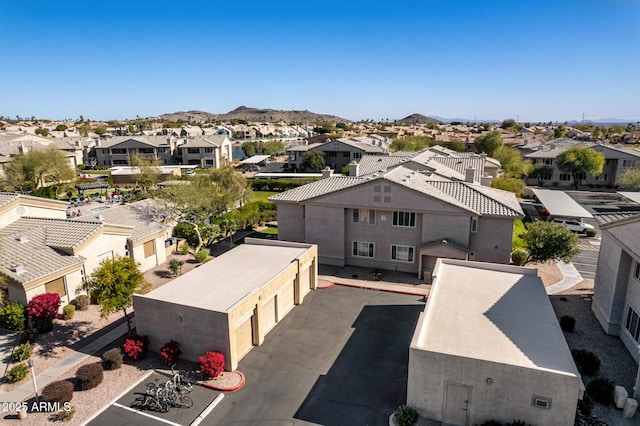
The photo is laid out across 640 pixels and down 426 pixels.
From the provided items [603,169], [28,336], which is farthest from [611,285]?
[603,169]

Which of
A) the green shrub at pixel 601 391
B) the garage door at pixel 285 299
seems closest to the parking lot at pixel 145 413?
the garage door at pixel 285 299

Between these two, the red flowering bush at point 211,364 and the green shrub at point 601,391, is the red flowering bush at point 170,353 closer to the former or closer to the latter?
the red flowering bush at point 211,364

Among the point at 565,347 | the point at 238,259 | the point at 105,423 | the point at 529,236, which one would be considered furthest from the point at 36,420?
the point at 529,236

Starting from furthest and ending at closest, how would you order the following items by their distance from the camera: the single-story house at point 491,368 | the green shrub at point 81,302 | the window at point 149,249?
the window at point 149,249 → the green shrub at point 81,302 → the single-story house at point 491,368

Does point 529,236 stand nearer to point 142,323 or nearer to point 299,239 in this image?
point 299,239

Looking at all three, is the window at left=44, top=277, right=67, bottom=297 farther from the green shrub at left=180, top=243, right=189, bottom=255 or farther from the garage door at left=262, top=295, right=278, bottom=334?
the garage door at left=262, top=295, right=278, bottom=334

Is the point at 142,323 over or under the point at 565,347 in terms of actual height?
under
